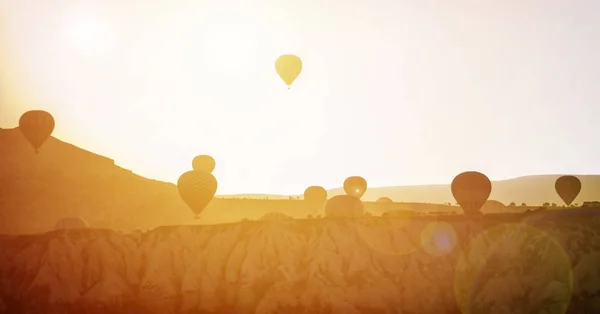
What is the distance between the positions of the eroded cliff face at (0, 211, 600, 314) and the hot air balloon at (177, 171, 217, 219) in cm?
3514

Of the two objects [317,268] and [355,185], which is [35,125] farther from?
[355,185]

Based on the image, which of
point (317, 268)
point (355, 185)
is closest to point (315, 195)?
point (355, 185)

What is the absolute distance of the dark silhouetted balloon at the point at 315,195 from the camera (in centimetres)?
11823

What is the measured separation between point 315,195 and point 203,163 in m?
23.9

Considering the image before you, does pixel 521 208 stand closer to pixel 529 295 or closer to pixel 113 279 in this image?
pixel 529 295

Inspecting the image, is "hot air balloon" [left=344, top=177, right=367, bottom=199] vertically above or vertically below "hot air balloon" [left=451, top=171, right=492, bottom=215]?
above

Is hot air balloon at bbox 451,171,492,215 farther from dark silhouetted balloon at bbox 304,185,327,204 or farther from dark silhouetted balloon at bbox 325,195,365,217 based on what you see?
dark silhouetted balloon at bbox 304,185,327,204

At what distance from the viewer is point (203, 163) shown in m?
113

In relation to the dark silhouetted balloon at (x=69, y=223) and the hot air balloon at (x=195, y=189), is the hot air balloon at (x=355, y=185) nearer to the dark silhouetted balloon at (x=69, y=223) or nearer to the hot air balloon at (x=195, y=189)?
the hot air balloon at (x=195, y=189)

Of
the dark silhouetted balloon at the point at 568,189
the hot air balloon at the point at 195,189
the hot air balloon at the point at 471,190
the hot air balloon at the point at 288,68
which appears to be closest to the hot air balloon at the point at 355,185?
the dark silhouetted balloon at the point at 568,189

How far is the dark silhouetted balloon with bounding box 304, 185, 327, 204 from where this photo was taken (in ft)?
388

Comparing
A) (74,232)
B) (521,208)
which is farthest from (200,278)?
(521,208)

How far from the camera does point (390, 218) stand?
4159 centimetres

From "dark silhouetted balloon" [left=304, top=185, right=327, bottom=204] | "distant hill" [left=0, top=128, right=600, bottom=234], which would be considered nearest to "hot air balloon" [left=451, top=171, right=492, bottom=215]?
"distant hill" [left=0, top=128, right=600, bottom=234]
